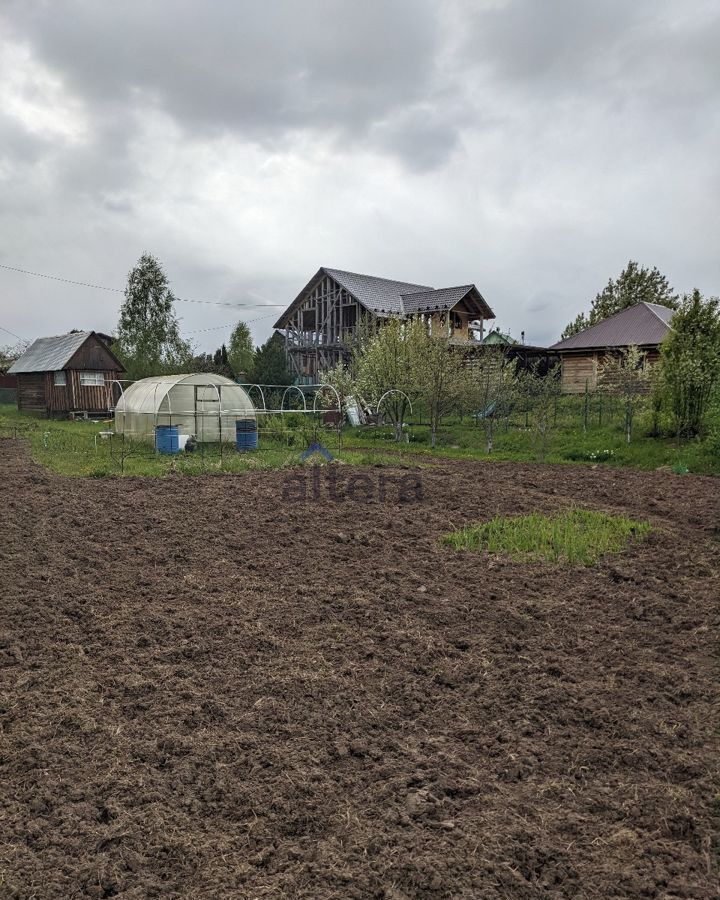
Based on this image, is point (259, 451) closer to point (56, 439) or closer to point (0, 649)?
point (56, 439)

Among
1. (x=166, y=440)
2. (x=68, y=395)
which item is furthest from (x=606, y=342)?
(x=68, y=395)

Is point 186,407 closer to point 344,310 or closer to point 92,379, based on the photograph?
point 92,379

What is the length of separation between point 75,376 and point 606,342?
23310 mm

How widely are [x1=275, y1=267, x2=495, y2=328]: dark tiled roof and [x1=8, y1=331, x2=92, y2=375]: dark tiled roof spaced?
1088 centimetres

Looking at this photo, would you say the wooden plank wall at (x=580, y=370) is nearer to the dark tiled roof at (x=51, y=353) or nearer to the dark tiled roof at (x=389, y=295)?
the dark tiled roof at (x=389, y=295)

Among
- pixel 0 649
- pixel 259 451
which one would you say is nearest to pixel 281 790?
pixel 0 649

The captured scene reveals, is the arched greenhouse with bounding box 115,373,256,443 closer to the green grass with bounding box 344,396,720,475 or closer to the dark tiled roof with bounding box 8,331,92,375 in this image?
the green grass with bounding box 344,396,720,475

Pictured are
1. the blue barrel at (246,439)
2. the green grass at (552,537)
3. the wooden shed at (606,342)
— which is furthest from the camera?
the wooden shed at (606,342)

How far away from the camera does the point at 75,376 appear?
97.2ft

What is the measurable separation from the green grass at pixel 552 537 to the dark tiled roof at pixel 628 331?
18.5 m

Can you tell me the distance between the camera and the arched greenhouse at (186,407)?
16344 mm

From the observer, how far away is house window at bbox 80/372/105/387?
1179 inches

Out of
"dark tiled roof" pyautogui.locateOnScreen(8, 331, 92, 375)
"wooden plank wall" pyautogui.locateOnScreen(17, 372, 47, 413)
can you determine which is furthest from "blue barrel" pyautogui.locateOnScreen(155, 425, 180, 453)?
"wooden plank wall" pyautogui.locateOnScreen(17, 372, 47, 413)

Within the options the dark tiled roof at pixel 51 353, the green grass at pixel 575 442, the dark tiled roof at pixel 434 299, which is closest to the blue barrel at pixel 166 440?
the green grass at pixel 575 442
